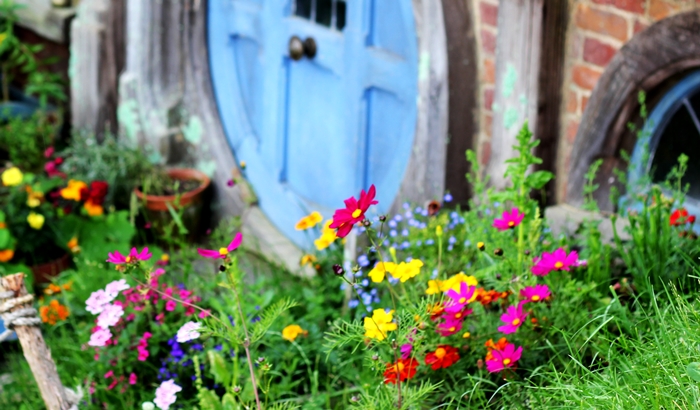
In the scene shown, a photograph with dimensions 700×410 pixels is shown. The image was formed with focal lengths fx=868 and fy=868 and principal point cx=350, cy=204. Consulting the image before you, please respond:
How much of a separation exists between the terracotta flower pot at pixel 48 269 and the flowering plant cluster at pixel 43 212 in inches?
2.1

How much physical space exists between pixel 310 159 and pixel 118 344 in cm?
160

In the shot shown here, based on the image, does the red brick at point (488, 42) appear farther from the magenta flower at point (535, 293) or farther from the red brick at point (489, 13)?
the magenta flower at point (535, 293)

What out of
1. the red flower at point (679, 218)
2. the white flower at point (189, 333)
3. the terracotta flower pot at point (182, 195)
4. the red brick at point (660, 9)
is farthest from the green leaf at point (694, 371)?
the terracotta flower pot at point (182, 195)

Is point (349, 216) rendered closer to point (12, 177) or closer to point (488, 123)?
point (488, 123)

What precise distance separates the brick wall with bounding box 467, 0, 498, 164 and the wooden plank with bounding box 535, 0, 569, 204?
231 millimetres

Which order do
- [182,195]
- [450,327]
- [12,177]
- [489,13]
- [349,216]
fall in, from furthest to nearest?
[182,195], [12,177], [489,13], [450,327], [349,216]

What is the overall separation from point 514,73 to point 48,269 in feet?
7.67

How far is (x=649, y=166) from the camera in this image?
3.01 m

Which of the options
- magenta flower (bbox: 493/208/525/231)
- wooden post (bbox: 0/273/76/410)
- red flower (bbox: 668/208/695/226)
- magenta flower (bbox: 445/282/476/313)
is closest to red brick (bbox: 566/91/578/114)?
red flower (bbox: 668/208/695/226)

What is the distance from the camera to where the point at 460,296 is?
208 centimetres

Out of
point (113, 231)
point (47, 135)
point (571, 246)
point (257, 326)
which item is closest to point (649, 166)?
point (571, 246)

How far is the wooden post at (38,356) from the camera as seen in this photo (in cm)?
223

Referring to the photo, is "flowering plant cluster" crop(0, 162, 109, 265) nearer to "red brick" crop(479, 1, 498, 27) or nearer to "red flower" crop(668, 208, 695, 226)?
"red brick" crop(479, 1, 498, 27)

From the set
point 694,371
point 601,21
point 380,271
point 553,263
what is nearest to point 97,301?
point 380,271
